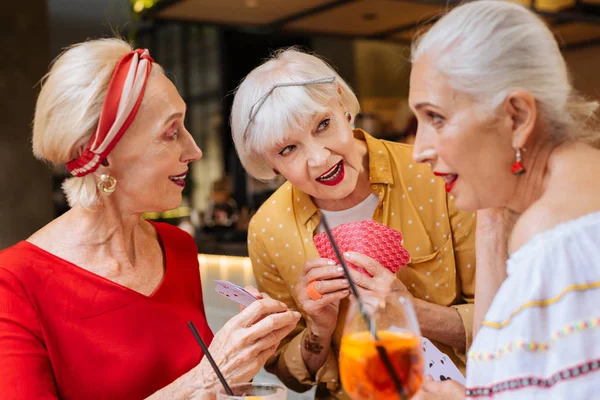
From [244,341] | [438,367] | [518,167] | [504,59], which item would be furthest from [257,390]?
[504,59]

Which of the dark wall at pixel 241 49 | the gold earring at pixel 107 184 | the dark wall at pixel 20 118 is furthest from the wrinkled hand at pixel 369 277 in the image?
the dark wall at pixel 241 49

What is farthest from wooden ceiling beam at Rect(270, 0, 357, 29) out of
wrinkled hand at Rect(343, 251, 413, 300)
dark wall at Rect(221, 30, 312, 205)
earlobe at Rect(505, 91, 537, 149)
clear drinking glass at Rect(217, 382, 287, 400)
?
clear drinking glass at Rect(217, 382, 287, 400)

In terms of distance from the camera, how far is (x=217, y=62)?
32.3 feet

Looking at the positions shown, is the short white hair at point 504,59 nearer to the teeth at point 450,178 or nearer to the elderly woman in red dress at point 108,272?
the teeth at point 450,178

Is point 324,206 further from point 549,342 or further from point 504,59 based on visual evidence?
point 549,342

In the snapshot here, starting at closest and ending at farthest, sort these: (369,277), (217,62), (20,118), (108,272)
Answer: (369,277)
(108,272)
(20,118)
(217,62)

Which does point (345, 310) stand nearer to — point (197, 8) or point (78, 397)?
point (78, 397)

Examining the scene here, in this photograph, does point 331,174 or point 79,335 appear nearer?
point 79,335

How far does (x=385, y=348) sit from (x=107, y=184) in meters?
1.08

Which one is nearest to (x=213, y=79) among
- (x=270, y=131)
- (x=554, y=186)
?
(x=270, y=131)

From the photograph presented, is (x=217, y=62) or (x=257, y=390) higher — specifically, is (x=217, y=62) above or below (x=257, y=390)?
below

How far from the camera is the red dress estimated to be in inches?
64.3

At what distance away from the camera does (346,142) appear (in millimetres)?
2025

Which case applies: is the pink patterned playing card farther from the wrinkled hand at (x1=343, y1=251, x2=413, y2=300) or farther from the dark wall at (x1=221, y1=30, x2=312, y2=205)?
the dark wall at (x1=221, y1=30, x2=312, y2=205)
